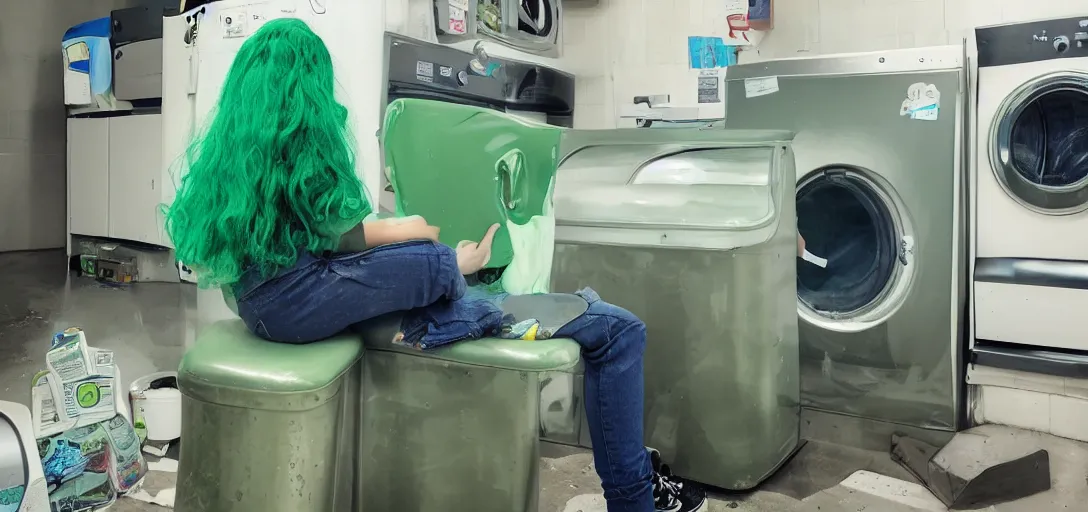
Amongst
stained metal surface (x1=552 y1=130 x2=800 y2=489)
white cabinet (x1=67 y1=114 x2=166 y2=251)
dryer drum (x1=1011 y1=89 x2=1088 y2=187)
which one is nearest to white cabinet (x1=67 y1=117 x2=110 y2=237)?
white cabinet (x1=67 y1=114 x2=166 y2=251)

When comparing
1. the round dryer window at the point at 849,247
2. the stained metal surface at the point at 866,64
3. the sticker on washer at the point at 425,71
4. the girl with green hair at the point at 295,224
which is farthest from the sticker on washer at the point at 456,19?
the girl with green hair at the point at 295,224

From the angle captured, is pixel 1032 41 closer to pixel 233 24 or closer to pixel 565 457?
pixel 565 457

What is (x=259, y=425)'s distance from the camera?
115 centimetres

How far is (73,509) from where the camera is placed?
1678 mm

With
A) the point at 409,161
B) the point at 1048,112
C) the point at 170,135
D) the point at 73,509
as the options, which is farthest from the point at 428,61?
the point at 1048,112

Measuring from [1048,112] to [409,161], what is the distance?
1.95 meters

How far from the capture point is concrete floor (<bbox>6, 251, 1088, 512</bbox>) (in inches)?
74.8

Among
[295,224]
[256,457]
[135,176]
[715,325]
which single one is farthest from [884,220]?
[135,176]

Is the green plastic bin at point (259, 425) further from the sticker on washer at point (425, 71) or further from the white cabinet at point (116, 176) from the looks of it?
the white cabinet at point (116, 176)

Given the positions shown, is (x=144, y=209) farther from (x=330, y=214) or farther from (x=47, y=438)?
(x=330, y=214)

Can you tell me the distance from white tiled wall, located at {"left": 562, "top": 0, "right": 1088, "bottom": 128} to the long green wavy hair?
2.26m

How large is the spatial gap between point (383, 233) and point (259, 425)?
35 centimetres

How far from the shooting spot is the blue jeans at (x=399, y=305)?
1.19 meters

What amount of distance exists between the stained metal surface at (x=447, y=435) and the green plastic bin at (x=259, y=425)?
0.15m
